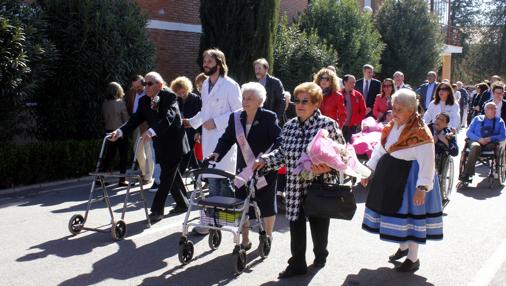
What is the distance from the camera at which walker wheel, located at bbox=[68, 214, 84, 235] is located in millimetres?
6982

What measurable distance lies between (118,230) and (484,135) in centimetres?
731

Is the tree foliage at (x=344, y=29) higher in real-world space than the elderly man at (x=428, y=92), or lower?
higher

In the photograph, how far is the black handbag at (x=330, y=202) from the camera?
5.21 m

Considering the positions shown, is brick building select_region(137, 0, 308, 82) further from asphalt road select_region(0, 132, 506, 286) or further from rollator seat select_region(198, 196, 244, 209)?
rollator seat select_region(198, 196, 244, 209)

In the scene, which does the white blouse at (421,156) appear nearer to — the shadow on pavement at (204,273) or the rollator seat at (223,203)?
the rollator seat at (223,203)

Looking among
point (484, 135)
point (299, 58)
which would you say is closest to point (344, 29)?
point (299, 58)

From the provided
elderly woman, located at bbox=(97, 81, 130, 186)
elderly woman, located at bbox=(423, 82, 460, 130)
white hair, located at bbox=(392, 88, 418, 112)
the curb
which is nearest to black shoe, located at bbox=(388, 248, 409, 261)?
white hair, located at bbox=(392, 88, 418, 112)

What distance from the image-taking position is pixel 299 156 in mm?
5414

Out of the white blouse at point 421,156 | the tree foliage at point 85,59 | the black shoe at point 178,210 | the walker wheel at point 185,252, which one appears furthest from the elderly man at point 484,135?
the tree foliage at point 85,59

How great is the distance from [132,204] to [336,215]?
15.1 feet

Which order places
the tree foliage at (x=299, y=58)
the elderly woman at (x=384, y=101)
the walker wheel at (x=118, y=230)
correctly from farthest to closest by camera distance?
1. the tree foliage at (x=299, y=58)
2. the elderly woman at (x=384, y=101)
3. the walker wheel at (x=118, y=230)

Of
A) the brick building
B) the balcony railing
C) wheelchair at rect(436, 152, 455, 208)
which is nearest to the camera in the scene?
wheelchair at rect(436, 152, 455, 208)

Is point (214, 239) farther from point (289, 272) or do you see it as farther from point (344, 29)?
point (344, 29)

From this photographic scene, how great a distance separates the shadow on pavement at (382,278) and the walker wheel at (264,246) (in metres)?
0.92
